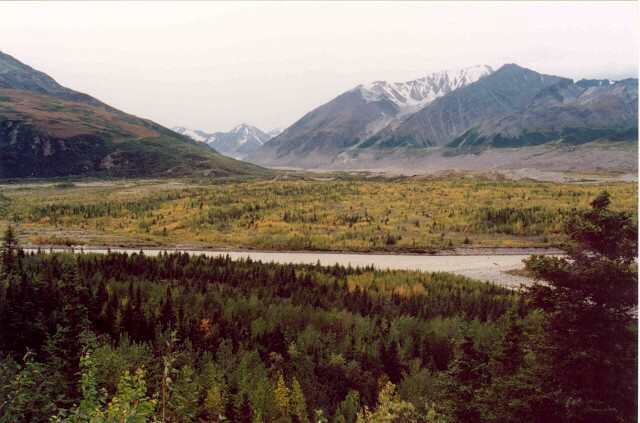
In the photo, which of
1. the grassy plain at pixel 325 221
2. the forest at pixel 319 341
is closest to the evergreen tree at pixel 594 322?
the forest at pixel 319 341

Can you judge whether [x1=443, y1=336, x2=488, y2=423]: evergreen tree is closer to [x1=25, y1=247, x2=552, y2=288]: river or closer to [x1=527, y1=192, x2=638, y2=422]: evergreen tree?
[x1=527, y1=192, x2=638, y2=422]: evergreen tree

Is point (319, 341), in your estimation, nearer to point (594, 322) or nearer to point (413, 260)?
point (594, 322)

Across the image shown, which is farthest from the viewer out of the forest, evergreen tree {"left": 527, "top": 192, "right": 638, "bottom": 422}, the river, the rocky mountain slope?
the rocky mountain slope

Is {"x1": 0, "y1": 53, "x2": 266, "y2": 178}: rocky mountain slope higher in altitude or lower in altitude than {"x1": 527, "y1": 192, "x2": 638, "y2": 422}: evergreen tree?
higher

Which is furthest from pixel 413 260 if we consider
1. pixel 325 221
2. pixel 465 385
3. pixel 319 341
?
pixel 465 385

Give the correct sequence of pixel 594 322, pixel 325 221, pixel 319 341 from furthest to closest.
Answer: pixel 325 221, pixel 319 341, pixel 594 322

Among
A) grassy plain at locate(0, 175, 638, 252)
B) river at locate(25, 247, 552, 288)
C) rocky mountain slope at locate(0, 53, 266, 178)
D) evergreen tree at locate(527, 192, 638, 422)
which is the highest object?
rocky mountain slope at locate(0, 53, 266, 178)

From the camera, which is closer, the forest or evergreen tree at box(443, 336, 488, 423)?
the forest

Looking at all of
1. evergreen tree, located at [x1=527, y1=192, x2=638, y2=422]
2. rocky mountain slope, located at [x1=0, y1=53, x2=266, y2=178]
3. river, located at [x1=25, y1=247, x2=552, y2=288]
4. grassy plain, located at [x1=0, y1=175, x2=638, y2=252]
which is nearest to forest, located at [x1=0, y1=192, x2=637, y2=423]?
evergreen tree, located at [x1=527, y1=192, x2=638, y2=422]
